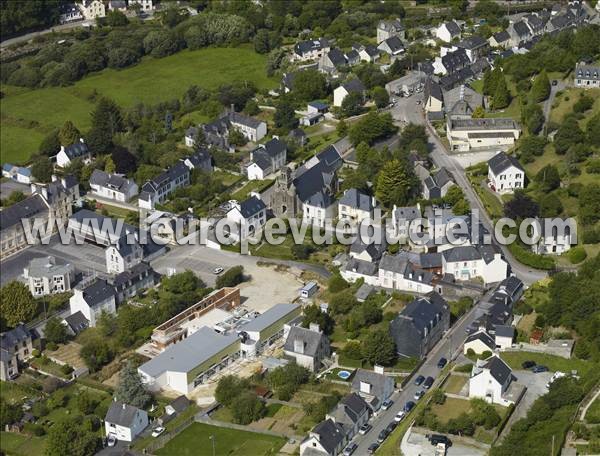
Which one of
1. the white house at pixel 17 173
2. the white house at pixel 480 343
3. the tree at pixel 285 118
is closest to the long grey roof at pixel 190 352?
the white house at pixel 480 343

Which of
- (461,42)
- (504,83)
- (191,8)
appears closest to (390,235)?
(504,83)

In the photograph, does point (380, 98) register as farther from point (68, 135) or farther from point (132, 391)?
point (132, 391)

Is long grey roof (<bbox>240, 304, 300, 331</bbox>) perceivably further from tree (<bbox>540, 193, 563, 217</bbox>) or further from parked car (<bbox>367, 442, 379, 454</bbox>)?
tree (<bbox>540, 193, 563, 217</bbox>)

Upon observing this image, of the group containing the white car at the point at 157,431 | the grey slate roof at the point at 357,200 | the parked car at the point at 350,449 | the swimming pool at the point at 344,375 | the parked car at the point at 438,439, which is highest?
the grey slate roof at the point at 357,200

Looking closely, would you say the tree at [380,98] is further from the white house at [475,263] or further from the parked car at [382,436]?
the parked car at [382,436]

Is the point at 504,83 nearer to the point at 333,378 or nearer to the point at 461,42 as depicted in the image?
the point at 461,42

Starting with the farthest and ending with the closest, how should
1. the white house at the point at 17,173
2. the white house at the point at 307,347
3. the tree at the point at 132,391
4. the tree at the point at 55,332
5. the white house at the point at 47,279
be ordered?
the white house at the point at 17,173 → the white house at the point at 47,279 → the tree at the point at 55,332 → the white house at the point at 307,347 → the tree at the point at 132,391

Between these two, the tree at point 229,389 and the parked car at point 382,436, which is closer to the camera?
the parked car at point 382,436
